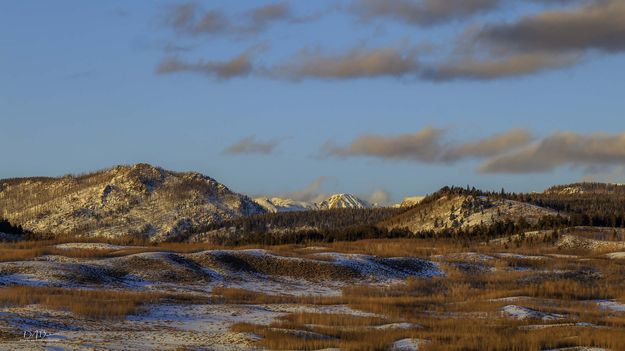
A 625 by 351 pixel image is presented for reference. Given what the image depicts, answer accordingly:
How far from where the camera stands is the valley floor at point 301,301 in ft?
113

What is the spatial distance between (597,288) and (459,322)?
23466mm

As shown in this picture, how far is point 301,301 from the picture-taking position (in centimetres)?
5000

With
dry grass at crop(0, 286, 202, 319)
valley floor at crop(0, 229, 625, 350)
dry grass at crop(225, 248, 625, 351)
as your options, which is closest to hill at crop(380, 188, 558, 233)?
valley floor at crop(0, 229, 625, 350)

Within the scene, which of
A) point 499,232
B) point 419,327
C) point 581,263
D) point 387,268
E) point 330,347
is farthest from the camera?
point 499,232

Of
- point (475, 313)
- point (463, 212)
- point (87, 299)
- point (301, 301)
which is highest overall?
point (463, 212)

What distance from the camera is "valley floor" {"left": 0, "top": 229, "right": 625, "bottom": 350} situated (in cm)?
3450

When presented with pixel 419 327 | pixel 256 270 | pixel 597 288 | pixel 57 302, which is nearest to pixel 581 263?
pixel 597 288

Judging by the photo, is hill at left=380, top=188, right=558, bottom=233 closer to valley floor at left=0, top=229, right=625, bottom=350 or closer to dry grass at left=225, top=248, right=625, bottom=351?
valley floor at left=0, top=229, right=625, bottom=350

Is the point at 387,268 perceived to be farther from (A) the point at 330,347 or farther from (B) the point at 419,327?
(A) the point at 330,347

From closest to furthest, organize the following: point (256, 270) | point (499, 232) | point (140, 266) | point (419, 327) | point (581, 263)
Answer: point (419, 327) < point (140, 266) < point (256, 270) < point (581, 263) < point (499, 232)

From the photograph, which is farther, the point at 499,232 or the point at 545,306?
the point at 499,232

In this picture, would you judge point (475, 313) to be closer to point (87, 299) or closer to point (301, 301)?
point (301, 301)

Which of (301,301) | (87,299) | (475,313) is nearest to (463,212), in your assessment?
(301,301)

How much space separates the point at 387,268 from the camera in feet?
230
